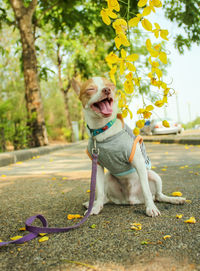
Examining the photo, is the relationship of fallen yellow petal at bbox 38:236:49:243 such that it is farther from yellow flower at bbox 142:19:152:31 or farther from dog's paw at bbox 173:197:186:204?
yellow flower at bbox 142:19:152:31

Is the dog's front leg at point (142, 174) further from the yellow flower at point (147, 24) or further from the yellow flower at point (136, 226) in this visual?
the yellow flower at point (147, 24)

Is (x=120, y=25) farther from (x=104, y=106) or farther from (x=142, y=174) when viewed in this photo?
(x=142, y=174)

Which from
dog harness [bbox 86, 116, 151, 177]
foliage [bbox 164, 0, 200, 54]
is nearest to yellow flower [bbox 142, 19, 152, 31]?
dog harness [bbox 86, 116, 151, 177]

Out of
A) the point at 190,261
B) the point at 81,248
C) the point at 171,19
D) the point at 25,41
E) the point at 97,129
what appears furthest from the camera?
the point at 25,41

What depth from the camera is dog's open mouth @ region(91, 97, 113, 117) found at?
2236mm

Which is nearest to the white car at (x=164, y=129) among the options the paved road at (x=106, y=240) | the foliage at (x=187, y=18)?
the foliage at (x=187, y=18)

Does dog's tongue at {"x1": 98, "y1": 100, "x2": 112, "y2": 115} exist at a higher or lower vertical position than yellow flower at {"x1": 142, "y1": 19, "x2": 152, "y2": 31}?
lower

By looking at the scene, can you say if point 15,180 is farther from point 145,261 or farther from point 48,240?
point 145,261

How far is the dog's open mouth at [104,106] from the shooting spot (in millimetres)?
2236

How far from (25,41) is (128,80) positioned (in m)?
9.81

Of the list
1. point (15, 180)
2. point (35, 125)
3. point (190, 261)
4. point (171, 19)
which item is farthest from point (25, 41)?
point (190, 261)

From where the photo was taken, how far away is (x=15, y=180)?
14.4ft

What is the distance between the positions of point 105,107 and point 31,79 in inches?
350

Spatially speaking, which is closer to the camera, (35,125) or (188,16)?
(188,16)
